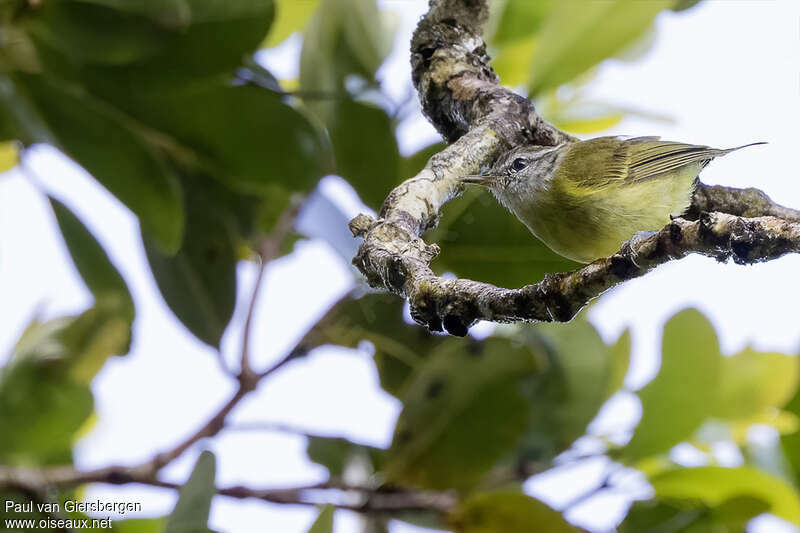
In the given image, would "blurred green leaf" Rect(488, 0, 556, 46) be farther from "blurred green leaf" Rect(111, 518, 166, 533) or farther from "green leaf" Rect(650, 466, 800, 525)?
"blurred green leaf" Rect(111, 518, 166, 533)

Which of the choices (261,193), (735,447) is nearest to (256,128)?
(261,193)

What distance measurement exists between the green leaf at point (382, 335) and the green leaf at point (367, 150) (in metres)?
0.28

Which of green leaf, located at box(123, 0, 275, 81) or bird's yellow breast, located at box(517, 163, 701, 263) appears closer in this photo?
green leaf, located at box(123, 0, 275, 81)

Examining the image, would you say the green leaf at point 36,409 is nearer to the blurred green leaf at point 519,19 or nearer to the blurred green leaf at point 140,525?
the blurred green leaf at point 140,525

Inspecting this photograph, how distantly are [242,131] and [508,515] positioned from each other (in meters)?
1.20

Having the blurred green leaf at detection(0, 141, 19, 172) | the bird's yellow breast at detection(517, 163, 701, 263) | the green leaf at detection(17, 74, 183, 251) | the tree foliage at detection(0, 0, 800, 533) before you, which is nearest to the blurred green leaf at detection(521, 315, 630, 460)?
the tree foliage at detection(0, 0, 800, 533)

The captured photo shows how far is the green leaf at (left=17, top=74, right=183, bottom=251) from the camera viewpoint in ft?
6.72

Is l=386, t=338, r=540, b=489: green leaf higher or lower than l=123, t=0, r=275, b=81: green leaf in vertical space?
lower

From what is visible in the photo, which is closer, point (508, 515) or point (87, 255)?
point (508, 515)

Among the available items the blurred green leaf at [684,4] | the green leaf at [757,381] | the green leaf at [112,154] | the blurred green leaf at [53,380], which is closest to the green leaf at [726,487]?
the green leaf at [757,381]

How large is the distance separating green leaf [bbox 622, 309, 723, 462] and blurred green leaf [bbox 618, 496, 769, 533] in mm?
138

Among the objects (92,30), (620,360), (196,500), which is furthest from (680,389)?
(92,30)

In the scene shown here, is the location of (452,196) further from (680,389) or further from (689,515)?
(689,515)

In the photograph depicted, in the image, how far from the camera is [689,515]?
204 centimetres
